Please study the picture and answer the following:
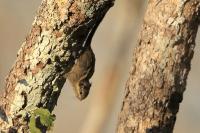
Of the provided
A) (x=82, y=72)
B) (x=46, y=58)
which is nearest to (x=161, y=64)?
(x=82, y=72)

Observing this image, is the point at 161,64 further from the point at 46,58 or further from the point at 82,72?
the point at 46,58

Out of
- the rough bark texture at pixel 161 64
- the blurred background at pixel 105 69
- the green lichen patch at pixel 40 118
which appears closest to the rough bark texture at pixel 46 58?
the green lichen patch at pixel 40 118

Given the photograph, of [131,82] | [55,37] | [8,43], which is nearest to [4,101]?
[55,37]

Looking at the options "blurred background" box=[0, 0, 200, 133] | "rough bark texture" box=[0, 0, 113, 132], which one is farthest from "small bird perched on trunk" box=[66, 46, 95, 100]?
"blurred background" box=[0, 0, 200, 133]

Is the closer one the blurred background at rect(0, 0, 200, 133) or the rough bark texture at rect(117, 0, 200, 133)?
the rough bark texture at rect(117, 0, 200, 133)

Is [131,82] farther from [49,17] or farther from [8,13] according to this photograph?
[8,13]

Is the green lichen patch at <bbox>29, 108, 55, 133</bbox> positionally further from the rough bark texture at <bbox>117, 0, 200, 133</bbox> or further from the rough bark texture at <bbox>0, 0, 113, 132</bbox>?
the rough bark texture at <bbox>117, 0, 200, 133</bbox>
